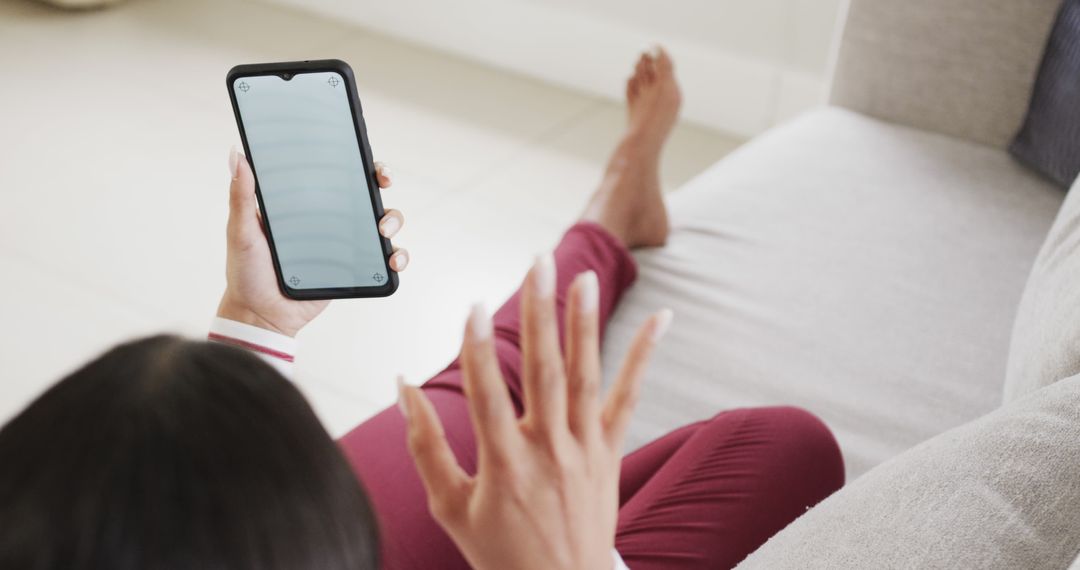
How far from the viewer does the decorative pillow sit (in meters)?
1.28

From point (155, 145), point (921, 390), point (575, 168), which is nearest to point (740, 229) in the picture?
point (921, 390)

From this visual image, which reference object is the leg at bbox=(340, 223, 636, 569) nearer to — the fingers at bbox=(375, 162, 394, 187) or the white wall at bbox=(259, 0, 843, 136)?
the fingers at bbox=(375, 162, 394, 187)

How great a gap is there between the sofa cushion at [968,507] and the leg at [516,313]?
0.27 m

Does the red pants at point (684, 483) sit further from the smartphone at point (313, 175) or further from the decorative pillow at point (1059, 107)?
the decorative pillow at point (1059, 107)

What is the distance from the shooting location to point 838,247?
128 centimetres

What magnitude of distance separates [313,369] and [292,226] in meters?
0.80

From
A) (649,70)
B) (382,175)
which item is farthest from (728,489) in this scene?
(649,70)

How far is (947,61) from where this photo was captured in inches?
56.0

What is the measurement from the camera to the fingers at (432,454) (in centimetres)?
48

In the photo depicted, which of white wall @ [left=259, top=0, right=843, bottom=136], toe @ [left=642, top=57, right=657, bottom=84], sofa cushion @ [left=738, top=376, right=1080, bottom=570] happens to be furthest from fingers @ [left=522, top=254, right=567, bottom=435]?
white wall @ [left=259, top=0, right=843, bottom=136]

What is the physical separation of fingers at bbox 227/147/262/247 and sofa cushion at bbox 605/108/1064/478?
0.45 meters

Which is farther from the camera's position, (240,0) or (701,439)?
(240,0)

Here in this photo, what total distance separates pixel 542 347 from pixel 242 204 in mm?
438

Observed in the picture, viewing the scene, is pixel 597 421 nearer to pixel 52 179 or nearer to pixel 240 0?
pixel 52 179
